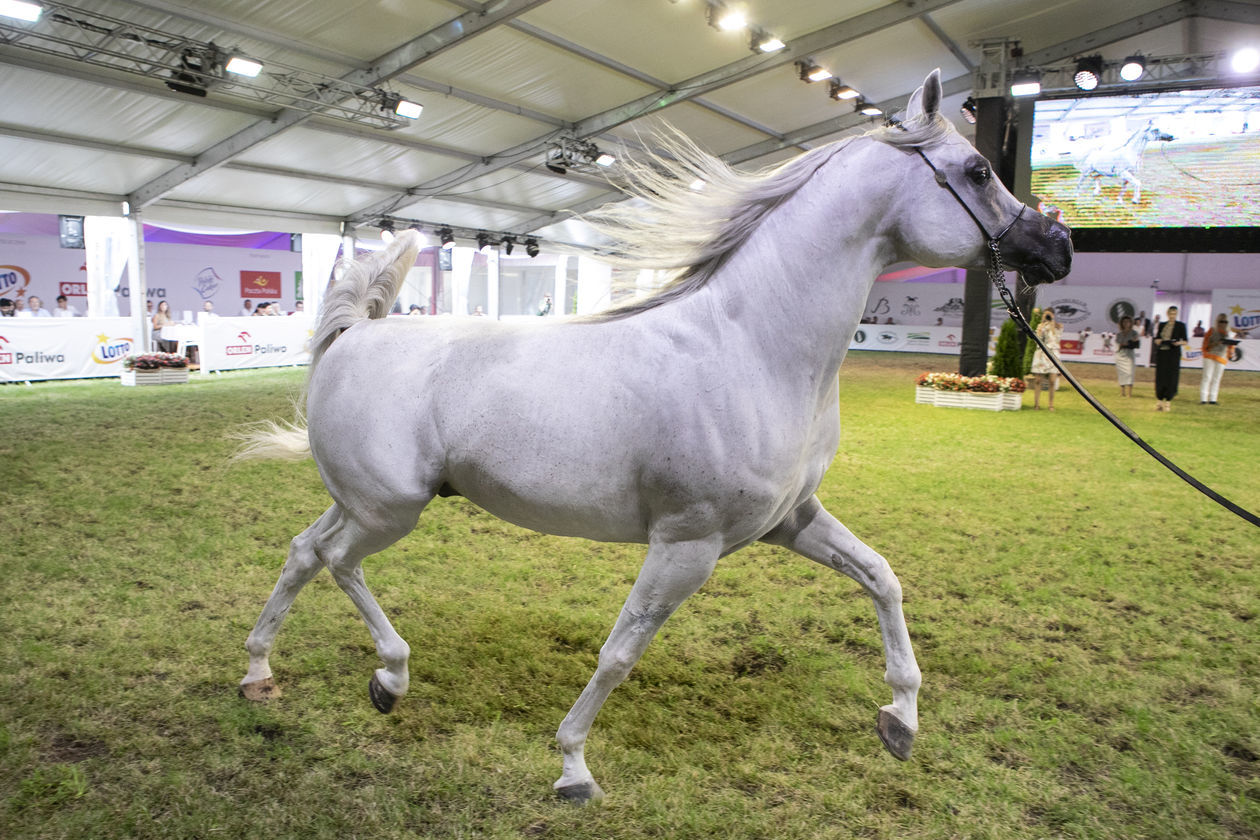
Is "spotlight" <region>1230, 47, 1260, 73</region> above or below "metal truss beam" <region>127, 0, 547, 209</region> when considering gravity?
above

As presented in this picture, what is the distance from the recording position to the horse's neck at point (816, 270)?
2.16 m

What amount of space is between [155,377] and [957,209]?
628 inches

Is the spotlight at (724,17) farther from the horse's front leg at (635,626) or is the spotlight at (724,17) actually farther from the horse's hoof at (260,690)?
the horse's hoof at (260,690)

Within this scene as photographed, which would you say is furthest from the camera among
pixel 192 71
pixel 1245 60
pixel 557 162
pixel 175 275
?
pixel 175 275

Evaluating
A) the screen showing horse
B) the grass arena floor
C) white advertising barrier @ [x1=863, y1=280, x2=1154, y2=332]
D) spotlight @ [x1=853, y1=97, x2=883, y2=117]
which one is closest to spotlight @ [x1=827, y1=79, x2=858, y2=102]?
spotlight @ [x1=853, y1=97, x2=883, y2=117]

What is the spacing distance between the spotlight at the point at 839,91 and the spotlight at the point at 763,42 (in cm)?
289

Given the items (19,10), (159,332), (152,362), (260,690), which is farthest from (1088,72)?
(159,332)

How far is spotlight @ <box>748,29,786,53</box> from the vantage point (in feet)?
42.7

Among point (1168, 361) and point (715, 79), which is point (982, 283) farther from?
point (715, 79)

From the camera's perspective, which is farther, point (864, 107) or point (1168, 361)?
point (864, 107)

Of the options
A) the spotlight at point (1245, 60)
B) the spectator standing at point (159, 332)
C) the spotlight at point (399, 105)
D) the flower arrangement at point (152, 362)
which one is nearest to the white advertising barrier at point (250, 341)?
the spectator standing at point (159, 332)

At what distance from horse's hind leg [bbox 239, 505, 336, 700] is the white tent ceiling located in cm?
792

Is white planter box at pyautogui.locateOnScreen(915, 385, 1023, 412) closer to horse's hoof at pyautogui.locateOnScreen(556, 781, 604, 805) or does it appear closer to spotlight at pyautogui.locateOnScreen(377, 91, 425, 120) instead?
spotlight at pyautogui.locateOnScreen(377, 91, 425, 120)

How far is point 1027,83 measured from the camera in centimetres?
1329
